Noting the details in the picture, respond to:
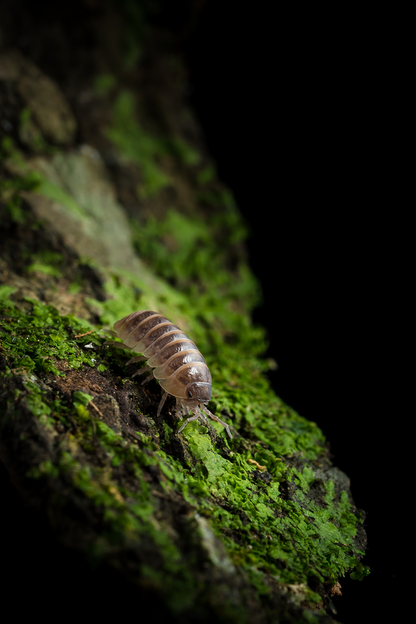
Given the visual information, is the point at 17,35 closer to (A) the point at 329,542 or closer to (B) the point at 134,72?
(B) the point at 134,72

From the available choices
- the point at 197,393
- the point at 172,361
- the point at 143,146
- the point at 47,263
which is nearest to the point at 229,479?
the point at 197,393

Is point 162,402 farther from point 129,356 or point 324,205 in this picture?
point 324,205

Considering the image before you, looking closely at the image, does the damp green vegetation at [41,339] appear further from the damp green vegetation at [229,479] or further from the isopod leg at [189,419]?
the isopod leg at [189,419]

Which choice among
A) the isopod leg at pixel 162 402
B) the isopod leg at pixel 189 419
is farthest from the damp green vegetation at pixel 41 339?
the isopod leg at pixel 189 419

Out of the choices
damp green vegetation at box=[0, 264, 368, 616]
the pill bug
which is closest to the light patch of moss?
damp green vegetation at box=[0, 264, 368, 616]

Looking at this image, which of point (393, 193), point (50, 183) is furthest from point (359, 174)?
point (50, 183)

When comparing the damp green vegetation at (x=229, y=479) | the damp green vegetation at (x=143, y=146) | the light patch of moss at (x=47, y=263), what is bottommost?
the damp green vegetation at (x=229, y=479)
